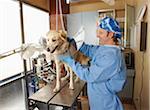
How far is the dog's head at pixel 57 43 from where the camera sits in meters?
1.79

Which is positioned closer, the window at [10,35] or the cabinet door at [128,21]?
the window at [10,35]

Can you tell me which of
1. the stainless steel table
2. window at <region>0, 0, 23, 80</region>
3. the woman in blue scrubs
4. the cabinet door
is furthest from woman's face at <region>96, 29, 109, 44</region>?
the cabinet door

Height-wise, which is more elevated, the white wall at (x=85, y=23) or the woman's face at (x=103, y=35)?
the white wall at (x=85, y=23)

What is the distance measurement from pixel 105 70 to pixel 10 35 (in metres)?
1.72

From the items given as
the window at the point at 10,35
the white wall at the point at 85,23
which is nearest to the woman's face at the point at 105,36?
the window at the point at 10,35

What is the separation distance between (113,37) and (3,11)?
5.48 ft

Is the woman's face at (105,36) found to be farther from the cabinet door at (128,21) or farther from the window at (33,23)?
the cabinet door at (128,21)

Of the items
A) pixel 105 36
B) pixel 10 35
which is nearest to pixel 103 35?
pixel 105 36

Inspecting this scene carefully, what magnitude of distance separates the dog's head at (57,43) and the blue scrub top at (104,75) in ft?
0.69

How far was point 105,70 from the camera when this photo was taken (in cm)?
160

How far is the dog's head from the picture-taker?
1793mm

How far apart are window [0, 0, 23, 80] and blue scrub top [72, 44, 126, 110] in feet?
4.32

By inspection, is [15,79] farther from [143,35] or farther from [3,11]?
[143,35]

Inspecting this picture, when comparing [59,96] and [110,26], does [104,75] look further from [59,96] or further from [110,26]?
[59,96]
